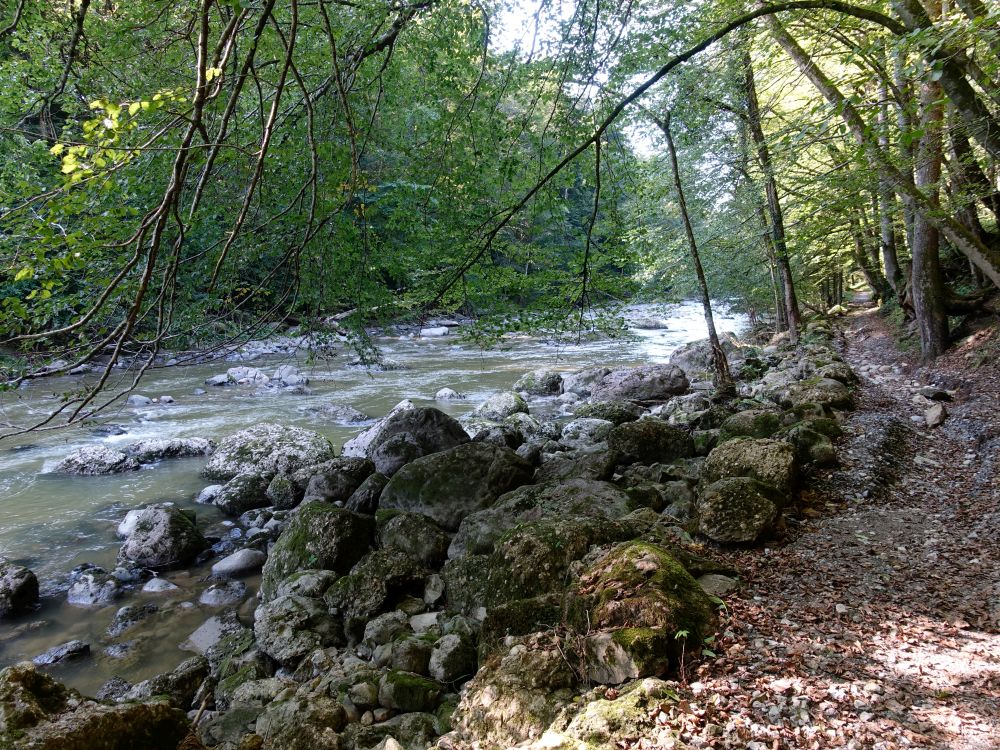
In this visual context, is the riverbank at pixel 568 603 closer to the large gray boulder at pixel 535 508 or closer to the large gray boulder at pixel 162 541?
the large gray boulder at pixel 535 508

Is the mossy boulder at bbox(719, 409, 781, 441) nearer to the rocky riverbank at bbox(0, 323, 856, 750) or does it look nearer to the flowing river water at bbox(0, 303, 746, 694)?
the rocky riverbank at bbox(0, 323, 856, 750)

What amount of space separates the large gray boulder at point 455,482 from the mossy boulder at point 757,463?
230cm

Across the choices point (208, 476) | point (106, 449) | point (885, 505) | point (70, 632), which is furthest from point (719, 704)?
point (106, 449)

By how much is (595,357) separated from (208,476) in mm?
12994

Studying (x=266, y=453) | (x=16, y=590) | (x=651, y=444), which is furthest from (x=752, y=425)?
(x=16, y=590)

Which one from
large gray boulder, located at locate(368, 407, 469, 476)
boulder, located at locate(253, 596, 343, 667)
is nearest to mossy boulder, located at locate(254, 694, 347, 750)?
boulder, located at locate(253, 596, 343, 667)

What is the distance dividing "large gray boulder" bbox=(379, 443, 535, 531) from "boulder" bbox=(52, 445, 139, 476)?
5.35 m

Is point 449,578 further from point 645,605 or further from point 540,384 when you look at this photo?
point 540,384

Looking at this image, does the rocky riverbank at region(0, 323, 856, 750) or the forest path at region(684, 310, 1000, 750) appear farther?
the rocky riverbank at region(0, 323, 856, 750)

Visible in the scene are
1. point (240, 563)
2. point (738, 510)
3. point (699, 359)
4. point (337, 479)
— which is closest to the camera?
point (738, 510)

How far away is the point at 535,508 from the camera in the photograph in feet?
19.4

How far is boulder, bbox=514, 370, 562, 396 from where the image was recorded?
1450cm

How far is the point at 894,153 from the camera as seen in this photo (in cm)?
764

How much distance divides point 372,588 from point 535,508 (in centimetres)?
174
